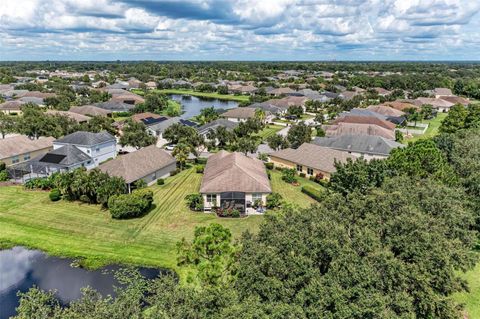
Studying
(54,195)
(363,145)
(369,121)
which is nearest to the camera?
(54,195)

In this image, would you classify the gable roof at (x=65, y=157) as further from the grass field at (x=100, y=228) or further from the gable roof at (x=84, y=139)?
the grass field at (x=100, y=228)

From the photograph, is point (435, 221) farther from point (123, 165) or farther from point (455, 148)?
point (123, 165)

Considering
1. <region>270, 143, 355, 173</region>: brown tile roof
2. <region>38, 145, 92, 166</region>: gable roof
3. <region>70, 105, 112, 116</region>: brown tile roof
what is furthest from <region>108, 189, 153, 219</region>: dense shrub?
<region>70, 105, 112, 116</region>: brown tile roof

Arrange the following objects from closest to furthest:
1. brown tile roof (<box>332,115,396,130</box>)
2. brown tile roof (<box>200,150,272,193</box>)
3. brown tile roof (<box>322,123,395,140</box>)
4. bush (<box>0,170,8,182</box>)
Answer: brown tile roof (<box>200,150,272,193</box>) < bush (<box>0,170,8,182</box>) < brown tile roof (<box>322,123,395,140</box>) < brown tile roof (<box>332,115,396,130</box>)

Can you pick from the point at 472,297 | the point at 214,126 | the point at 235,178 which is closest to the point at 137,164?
the point at 235,178

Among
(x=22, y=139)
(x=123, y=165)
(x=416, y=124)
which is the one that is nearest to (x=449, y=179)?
(x=123, y=165)

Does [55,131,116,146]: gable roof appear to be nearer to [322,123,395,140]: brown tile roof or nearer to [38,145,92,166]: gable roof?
[38,145,92,166]: gable roof

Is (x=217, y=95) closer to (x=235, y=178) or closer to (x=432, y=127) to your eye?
(x=432, y=127)
